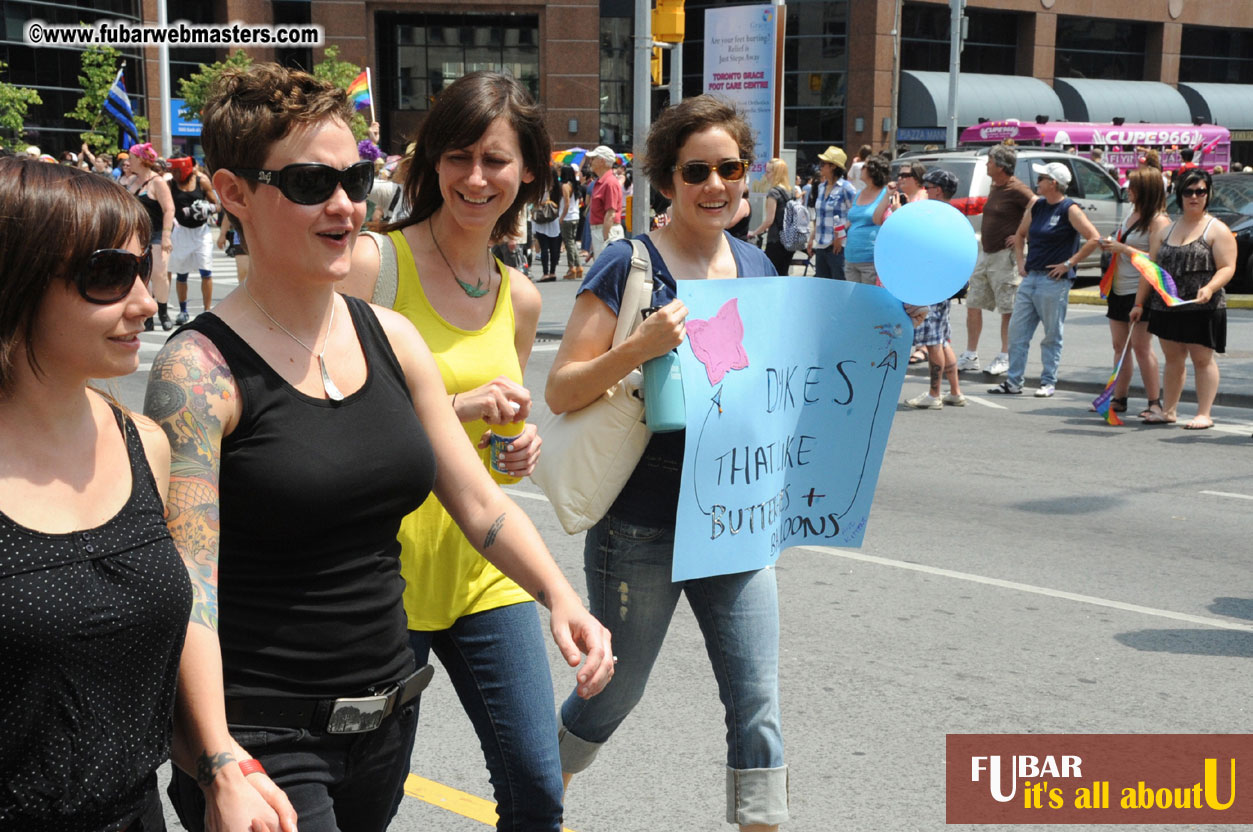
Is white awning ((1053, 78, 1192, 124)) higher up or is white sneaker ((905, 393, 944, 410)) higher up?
white awning ((1053, 78, 1192, 124))

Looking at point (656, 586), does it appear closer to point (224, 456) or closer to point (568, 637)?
point (568, 637)

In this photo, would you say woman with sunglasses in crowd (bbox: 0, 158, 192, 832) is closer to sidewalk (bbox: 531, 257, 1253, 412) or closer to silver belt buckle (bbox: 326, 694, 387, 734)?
silver belt buckle (bbox: 326, 694, 387, 734)

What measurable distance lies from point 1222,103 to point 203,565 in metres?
59.5

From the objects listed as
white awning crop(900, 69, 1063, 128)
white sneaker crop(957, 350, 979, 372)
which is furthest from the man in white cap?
white awning crop(900, 69, 1063, 128)

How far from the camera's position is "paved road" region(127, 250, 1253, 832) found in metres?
4.11

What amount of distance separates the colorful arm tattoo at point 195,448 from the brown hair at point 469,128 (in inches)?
46.3

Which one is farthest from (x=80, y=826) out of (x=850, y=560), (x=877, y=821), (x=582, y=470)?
(x=850, y=560)

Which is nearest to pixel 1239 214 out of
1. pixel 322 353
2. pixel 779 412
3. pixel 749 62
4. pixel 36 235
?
pixel 749 62

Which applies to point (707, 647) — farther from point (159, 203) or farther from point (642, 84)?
point (642, 84)

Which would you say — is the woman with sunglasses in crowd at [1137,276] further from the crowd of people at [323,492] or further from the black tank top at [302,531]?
the black tank top at [302,531]

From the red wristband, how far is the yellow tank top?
734 mm

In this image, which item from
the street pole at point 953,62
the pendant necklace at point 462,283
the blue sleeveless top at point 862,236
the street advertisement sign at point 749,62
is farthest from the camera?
the street pole at point 953,62

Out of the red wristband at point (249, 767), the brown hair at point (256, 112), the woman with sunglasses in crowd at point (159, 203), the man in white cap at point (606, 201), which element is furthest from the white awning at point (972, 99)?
the red wristband at point (249, 767)

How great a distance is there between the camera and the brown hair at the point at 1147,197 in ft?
35.8
